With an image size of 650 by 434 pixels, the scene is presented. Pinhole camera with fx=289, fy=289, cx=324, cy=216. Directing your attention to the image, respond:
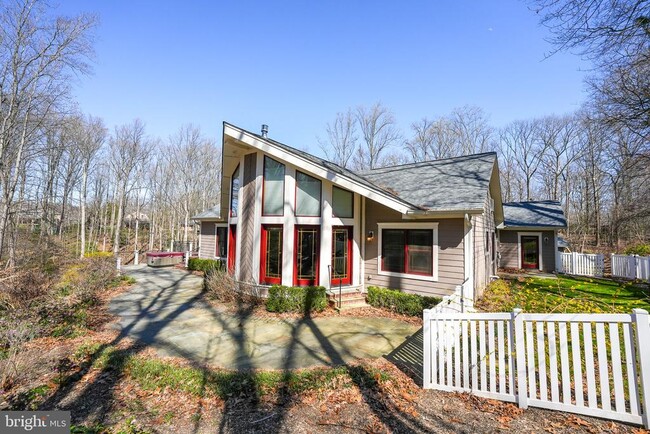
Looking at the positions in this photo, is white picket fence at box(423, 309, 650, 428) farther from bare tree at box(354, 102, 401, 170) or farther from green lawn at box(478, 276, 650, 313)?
bare tree at box(354, 102, 401, 170)

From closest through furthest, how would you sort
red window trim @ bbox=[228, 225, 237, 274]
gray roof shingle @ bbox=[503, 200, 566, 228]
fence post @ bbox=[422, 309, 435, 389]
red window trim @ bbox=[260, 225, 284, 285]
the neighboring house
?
1. fence post @ bbox=[422, 309, 435, 389]
2. the neighboring house
3. red window trim @ bbox=[260, 225, 284, 285]
4. red window trim @ bbox=[228, 225, 237, 274]
5. gray roof shingle @ bbox=[503, 200, 566, 228]

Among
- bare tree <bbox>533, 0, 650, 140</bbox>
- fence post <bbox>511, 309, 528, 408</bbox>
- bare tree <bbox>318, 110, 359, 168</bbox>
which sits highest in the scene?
bare tree <bbox>318, 110, 359, 168</bbox>

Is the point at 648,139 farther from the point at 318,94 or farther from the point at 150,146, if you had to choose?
the point at 150,146

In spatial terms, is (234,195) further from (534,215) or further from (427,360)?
(534,215)

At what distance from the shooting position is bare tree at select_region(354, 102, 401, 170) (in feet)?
102

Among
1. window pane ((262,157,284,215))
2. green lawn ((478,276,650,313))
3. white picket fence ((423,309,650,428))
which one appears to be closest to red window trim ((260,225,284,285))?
window pane ((262,157,284,215))

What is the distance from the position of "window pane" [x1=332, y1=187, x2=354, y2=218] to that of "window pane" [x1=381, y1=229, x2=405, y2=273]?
135cm

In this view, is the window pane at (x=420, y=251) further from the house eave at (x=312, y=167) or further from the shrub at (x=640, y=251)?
the shrub at (x=640, y=251)

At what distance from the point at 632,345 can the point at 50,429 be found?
21.5 feet

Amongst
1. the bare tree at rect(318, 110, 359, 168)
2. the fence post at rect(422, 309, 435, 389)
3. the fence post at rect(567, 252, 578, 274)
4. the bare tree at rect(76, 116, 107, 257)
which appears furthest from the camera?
the bare tree at rect(318, 110, 359, 168)

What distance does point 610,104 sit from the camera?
10.2 m

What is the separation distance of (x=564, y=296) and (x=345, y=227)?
20.1 feet

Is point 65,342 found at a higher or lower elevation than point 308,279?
lower

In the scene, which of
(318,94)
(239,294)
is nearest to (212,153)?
(318,94)
